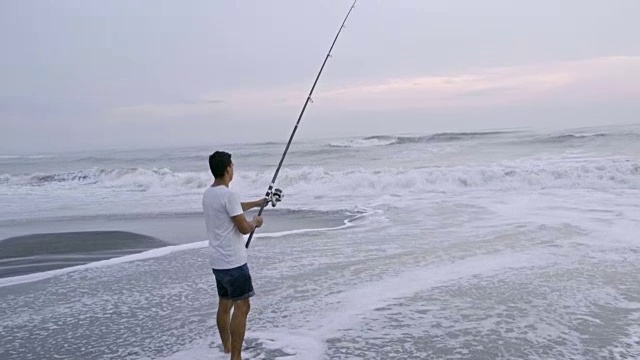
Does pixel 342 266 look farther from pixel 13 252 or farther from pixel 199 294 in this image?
pixel 13 252

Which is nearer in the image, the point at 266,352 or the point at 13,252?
the point at 266,352

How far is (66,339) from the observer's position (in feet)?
14.0

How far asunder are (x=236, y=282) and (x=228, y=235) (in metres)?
0.30

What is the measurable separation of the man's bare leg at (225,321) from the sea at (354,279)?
0.15 meters

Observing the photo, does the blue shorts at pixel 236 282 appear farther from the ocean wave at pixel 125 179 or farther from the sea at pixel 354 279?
the ocean wave at pixel 125 179

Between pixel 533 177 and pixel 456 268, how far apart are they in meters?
10.1

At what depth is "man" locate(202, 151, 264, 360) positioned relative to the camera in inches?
126

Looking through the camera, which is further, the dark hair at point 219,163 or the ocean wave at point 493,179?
the ocean wave at point 493,179

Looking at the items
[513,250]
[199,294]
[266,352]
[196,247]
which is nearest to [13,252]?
[196,247]

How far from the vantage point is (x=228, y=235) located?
128 inches

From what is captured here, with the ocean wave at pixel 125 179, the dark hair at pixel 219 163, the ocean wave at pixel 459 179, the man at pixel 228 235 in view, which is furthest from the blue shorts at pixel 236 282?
the ocean wave at pixel 125 179

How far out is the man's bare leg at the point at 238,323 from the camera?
338 cm

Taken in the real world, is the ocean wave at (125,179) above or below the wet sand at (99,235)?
above

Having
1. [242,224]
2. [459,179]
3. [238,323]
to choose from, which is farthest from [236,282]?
[459,179]
